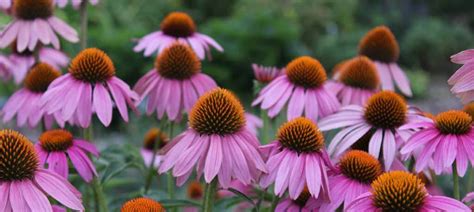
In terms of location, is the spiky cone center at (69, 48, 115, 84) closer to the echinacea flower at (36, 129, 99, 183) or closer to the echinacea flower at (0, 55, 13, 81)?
the echinacea flower at (36, 129, 99, 183)

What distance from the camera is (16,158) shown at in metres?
0.88

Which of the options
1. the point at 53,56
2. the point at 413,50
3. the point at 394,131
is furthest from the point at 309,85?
the point at 413,50

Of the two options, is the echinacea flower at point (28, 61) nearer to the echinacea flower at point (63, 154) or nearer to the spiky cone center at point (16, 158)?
the echinacea flower at point (63, 154)

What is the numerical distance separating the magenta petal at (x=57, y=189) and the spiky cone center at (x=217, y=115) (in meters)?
0.21

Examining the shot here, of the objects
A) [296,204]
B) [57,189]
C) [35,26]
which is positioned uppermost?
[35,26]

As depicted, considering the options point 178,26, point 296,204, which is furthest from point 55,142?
point 178,26

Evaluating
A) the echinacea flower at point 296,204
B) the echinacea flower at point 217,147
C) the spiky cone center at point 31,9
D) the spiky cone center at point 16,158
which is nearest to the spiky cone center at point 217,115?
the echinacea flower at point 217,147

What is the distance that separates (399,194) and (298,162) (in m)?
0.17

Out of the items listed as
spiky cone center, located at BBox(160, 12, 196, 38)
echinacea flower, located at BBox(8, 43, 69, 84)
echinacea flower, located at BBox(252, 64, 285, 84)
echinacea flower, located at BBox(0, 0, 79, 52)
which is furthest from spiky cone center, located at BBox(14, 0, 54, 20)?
echinacea flower, located at BBox(252, 64, 285, 84)

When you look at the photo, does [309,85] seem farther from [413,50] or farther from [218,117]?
[413,50]

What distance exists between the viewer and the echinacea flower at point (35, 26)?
4.63ft

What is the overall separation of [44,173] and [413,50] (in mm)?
5574

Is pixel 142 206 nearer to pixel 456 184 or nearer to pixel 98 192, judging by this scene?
pixel 98 192

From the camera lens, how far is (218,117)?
0.99 metres
